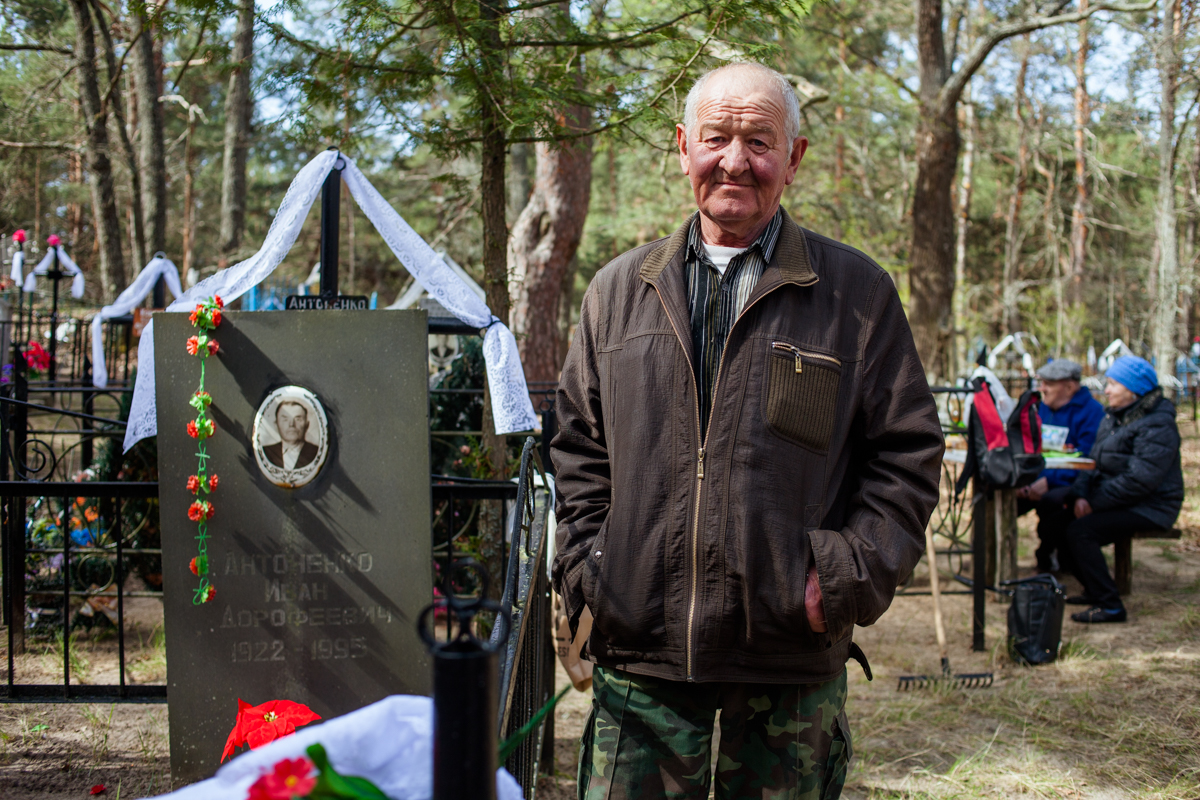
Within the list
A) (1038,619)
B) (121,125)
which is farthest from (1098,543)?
(121,125)

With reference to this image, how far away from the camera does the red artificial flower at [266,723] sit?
282 cm

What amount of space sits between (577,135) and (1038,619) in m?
3.86

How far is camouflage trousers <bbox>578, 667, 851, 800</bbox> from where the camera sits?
1.91m

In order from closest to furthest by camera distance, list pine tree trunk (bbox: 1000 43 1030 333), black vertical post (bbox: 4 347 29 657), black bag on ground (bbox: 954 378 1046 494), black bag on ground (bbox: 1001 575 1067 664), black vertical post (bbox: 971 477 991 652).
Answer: black vertical post (bbox: 4 347 29 657) < black bag on ground (bbox: 1001 575 1067 664) < black vertical post (bbox: 971 477 991 652) < black bag on ground (bbox: 954 378 1046 494) < pine tree trunk (bbox: 1000 43 1030 333)

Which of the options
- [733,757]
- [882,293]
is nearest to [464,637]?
[733,757]

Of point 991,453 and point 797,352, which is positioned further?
point 991,453

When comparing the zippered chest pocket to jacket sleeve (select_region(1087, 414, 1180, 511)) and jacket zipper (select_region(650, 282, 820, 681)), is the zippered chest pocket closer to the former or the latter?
jacket zipper (select_region(650, 282, 820, 681))

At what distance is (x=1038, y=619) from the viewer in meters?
5.20

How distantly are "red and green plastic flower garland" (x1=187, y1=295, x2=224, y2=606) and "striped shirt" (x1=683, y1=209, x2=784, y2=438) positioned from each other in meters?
2.23

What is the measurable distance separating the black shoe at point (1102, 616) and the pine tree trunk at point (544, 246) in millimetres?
4965

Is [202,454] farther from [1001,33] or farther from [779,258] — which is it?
[1001,33]

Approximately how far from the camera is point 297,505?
3459 mm

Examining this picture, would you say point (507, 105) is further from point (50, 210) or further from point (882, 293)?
point (50, 210)

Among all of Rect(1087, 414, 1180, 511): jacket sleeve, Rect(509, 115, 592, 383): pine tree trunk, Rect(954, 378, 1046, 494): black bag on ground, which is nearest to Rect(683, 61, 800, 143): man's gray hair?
Rect(954, 378, 1046, 494): black bag on ground
